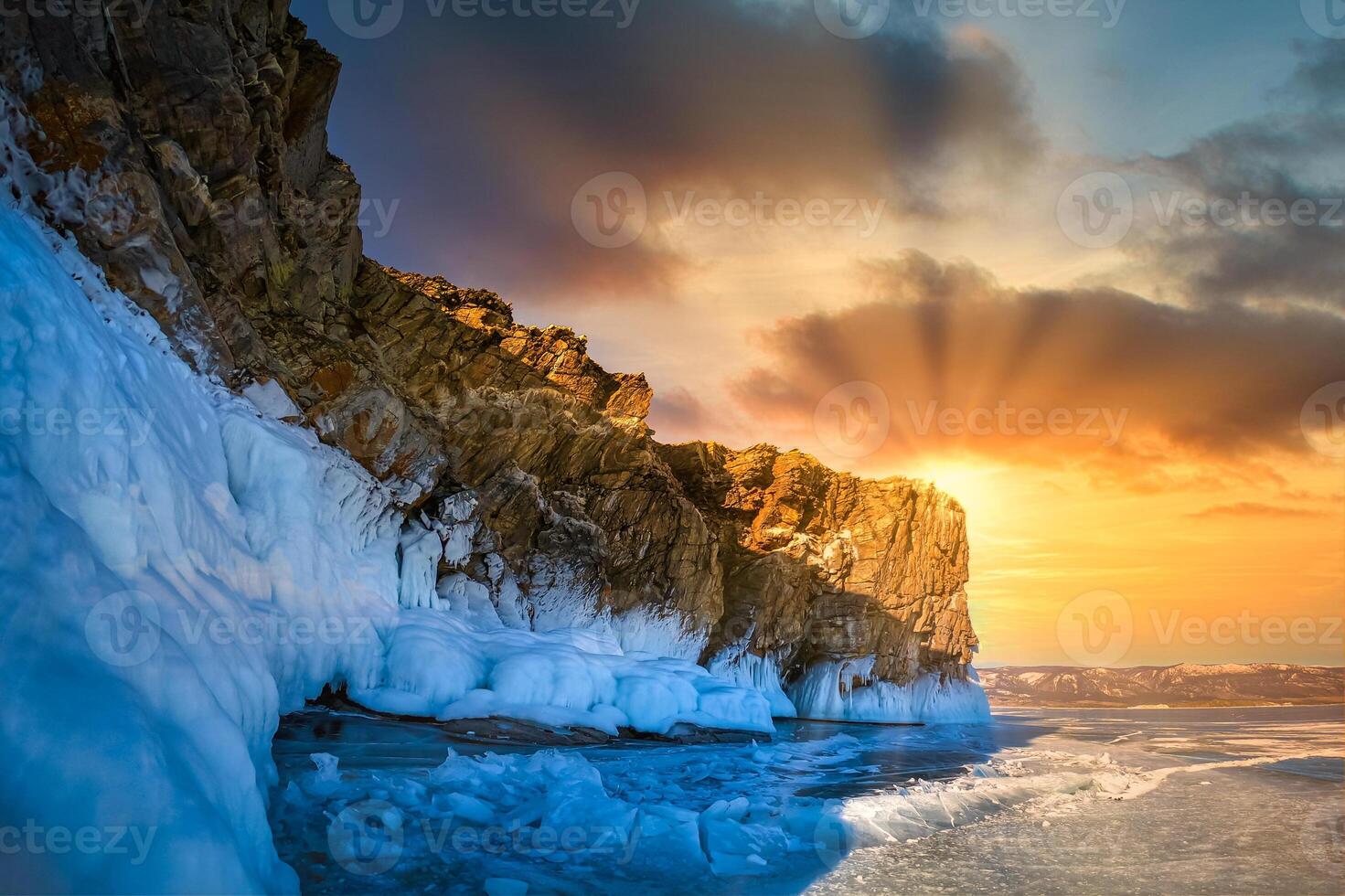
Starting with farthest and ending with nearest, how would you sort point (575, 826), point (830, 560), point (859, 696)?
1. point (859, 696)
2. point (830, 560)
3. point (575, 826)

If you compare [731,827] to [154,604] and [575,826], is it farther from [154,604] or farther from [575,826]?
[154,604]

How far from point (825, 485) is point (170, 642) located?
4448cm

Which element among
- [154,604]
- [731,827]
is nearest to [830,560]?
[731,827]

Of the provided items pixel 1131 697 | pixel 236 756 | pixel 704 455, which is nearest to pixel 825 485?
pixel 704 455

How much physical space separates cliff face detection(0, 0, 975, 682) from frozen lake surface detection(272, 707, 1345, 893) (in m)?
7.26

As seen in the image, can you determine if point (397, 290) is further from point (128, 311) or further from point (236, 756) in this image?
point (236, 756)

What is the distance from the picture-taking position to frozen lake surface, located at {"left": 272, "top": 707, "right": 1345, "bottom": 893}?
256 inches

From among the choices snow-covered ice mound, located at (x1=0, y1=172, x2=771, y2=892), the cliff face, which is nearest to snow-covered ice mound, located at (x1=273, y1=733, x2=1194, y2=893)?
snow-covered ice mound, located at (x1=0, y1=172, x2=771, y2=892)

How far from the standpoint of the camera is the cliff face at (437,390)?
33.6 ft

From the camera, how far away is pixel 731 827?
829cm

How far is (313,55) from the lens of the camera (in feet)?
53.5

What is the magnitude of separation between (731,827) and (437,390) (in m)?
19.3

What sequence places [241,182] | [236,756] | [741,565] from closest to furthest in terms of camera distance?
1. [236,756]
2. [241,182]
3. [741,565]

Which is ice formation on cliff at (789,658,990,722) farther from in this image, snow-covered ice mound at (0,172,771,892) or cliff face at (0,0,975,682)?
snow-covered ice mound at (0,172,771,892)
